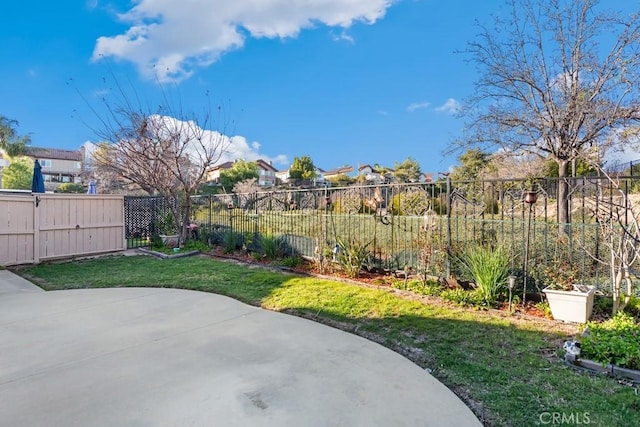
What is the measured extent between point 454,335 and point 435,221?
233 cm

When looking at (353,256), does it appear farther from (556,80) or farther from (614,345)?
(556,80)

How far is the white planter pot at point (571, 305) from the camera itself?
387 cm

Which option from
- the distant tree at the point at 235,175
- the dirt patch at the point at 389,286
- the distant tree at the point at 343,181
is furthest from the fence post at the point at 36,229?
the distant tree at the point at 235,175

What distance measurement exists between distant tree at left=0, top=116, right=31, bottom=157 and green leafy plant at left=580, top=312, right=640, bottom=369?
39752 millimetres

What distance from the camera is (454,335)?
3561 millimetres

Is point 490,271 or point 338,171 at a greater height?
point 338,171

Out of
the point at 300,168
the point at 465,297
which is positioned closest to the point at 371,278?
the point at 465,297

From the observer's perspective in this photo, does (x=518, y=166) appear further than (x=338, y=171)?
No

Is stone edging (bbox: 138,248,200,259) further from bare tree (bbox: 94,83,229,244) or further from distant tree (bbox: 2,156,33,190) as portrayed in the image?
distant tree (bbox: 2,156,33,190)

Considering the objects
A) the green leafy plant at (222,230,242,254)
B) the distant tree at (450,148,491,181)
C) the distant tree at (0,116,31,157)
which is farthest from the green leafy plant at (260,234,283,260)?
the distant tree at (0,116,31,157)

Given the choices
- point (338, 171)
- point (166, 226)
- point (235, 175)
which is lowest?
point (166, 226)

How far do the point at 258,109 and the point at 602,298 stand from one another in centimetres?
1170

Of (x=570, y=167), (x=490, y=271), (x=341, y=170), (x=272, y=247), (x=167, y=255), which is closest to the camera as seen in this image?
(x=490, y=271)

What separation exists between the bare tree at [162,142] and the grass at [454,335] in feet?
13.4
